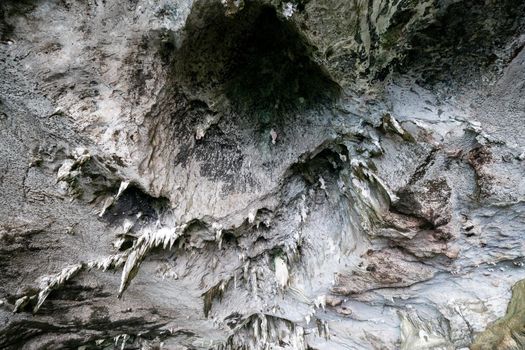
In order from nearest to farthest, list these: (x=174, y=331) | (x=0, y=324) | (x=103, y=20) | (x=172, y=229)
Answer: (x=103, y=20), (x=0, y=324), (x=172, y=229), (x=174, y=331)

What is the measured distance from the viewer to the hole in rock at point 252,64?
1425mm

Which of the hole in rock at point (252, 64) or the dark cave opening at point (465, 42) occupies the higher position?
the dark cave opening at point (465, 42)

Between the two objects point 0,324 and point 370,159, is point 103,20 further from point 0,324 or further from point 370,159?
point 0,324

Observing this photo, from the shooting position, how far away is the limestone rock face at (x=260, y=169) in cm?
137

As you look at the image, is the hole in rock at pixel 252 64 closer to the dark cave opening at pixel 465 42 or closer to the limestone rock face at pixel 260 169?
the limestone rock face at pixel 260 169

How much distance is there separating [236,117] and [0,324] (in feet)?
5.63

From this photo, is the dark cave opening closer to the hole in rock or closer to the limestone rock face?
the limestone rock face

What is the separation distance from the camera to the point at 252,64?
169 centimetres

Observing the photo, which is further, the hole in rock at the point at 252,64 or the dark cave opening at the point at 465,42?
the hole in rock at the point at 252,64

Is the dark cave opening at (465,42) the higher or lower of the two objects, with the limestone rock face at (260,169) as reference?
higher

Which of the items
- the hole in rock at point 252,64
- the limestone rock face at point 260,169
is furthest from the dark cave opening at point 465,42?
the hole in rock at point 252,64

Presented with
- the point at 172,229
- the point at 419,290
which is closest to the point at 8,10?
the point at 172,229

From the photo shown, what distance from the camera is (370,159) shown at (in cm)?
183

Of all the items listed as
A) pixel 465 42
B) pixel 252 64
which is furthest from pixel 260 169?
pixel 465 42
